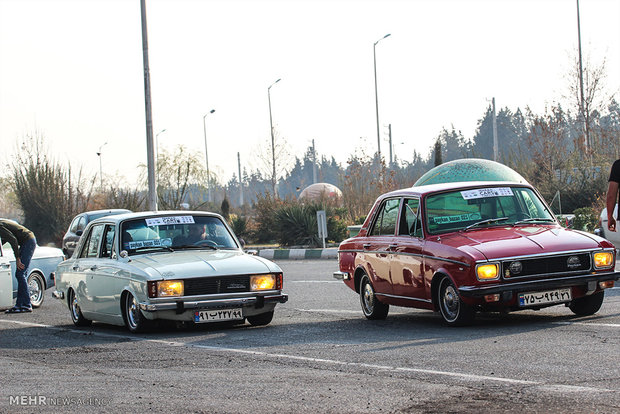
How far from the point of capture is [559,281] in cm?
960

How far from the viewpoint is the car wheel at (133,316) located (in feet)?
35.6

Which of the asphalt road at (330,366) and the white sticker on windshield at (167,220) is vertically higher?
the white sticker on windshield at (167,220)

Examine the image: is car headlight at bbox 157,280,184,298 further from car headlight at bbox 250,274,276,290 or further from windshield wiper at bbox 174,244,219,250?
windshield wiper at bbox 174,244,219,250

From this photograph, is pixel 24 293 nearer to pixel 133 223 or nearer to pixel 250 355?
pixel 133 223

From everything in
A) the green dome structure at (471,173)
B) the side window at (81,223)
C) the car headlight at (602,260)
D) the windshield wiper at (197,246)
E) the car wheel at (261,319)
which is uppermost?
the green dome structure at (471,173)

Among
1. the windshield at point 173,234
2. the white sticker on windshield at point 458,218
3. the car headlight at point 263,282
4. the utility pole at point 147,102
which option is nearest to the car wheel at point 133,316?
the windshield at point 173,234

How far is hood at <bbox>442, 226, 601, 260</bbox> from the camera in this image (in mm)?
9609

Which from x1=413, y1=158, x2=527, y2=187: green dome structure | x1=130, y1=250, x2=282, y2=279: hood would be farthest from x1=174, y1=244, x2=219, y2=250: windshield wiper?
x1=413, y1=158, x2=527, y2=187: green dome structure

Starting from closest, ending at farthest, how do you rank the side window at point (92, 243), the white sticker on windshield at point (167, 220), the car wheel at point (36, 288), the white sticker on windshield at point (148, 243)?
1. the white sticker on windshield at point (148, 243)
2. the white sticker on windshield at point (167, 220)
3. the side window at point (92, 243)
4. the car wheel at point (36, 288)

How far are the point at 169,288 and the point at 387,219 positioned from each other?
2811 millimetres

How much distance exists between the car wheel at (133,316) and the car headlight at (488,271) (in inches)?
149

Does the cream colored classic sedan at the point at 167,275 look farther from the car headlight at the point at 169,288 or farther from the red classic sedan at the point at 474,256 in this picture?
the red classic sedan at the point at 474,256

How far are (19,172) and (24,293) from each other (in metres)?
29.3

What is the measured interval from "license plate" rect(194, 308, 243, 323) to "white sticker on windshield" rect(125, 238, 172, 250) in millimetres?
1427
